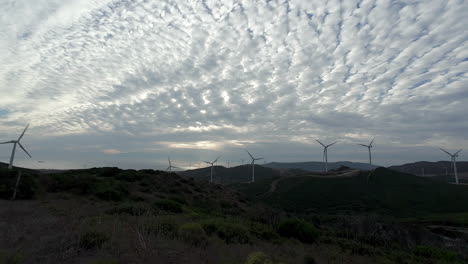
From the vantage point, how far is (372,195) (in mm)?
93375

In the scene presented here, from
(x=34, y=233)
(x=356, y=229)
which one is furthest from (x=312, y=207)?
(x=34, y=233)

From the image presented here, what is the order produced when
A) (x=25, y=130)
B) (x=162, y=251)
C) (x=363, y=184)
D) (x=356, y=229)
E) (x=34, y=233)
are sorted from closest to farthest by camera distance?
(x=162, y=251) → (x=34, y=233) → (x=356, y=229) → (x=25, y=130) → (x=363, y=184)

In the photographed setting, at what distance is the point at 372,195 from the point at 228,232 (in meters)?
93.9

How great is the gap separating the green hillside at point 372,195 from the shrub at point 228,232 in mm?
66873

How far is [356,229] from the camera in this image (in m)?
37.6

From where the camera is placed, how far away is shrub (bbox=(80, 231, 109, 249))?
10133mm

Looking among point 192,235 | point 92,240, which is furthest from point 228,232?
point 92,240

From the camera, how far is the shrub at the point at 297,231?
21062 millimetres

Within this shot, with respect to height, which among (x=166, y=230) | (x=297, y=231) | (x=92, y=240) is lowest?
(x=297, y=231)

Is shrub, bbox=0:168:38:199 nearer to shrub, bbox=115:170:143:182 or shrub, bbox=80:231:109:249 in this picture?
shrub, bbox=115:170:143:182

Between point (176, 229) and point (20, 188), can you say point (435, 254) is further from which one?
point (20, 188)

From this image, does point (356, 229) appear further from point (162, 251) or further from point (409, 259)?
point (162, 251)

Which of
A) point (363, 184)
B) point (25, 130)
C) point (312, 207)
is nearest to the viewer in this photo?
point (25, 130)

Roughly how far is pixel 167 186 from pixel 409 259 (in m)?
40.2
